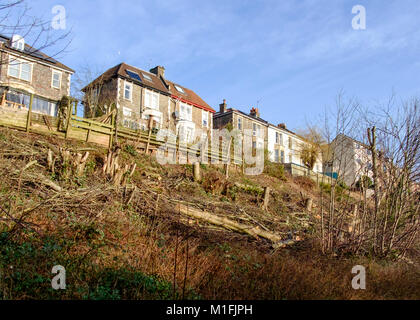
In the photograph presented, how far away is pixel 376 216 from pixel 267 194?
638 cm

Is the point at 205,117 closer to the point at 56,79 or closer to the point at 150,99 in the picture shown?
the point at 150,99

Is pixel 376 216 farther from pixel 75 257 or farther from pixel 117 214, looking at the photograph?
pixel 75 257

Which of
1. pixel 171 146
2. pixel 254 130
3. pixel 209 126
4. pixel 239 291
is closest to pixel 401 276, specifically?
pixel 239 291

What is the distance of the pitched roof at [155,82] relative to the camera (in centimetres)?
2800

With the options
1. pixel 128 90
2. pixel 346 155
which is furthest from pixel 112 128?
pixel 128 90

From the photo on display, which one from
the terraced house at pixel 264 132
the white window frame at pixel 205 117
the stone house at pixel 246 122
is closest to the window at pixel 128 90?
the white window frame at pixel 205 117

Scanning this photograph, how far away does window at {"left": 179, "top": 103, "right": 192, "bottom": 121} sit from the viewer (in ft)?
107

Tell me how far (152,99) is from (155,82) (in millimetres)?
2616

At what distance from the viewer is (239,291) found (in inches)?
208

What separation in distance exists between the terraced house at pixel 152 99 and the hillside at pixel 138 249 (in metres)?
14.2

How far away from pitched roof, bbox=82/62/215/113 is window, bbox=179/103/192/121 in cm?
53

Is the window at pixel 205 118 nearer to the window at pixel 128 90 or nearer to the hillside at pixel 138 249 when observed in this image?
the window at pixel 128 90

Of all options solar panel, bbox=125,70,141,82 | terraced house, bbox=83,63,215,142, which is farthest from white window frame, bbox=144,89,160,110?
solar panel, bbox=125,70,141,82

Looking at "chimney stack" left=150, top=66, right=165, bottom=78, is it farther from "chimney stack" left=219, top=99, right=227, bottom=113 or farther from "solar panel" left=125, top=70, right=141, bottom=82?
"chimney stack" left=219, top=99, right=227, bottom=113
